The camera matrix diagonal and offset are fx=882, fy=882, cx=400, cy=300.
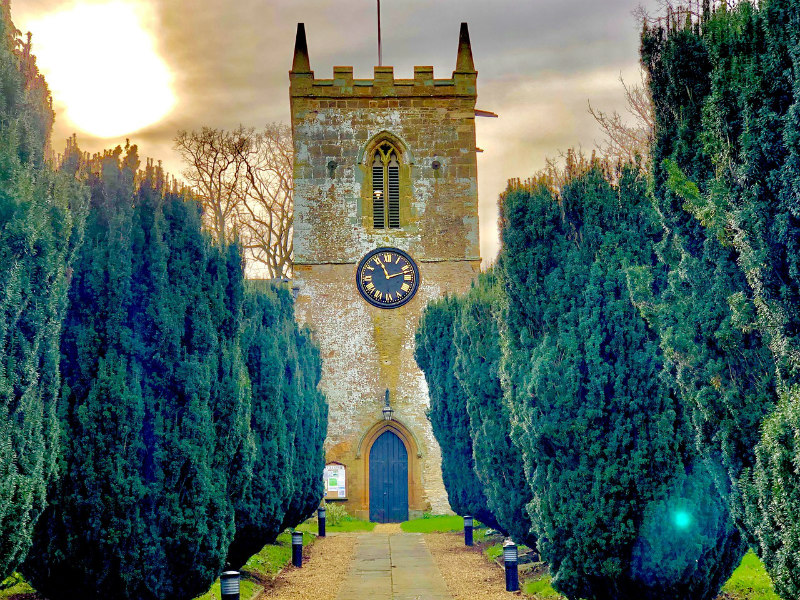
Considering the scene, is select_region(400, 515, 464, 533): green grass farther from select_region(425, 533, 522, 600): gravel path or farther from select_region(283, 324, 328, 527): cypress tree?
select_region(283, 324, 328, 527): cypress tree

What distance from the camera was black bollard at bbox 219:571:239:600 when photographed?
9.45 meters

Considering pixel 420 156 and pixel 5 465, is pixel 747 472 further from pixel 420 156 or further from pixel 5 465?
pixel 420 156

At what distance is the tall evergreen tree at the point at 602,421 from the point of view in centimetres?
831

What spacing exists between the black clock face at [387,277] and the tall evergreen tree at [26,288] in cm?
1777

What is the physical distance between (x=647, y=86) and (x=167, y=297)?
5.29m

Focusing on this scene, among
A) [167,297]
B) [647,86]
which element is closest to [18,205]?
[167,297]

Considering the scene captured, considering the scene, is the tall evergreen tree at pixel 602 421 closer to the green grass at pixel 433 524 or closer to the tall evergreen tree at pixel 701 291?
the tall evergreen tree at pixel 701 291

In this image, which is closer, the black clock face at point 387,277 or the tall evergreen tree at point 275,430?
the tall evergreen tree at point 275,430

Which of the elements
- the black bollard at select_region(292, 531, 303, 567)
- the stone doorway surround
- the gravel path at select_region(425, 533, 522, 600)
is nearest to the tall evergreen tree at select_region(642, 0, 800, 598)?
the gravel path at select_region(425, 533, 522, 600)

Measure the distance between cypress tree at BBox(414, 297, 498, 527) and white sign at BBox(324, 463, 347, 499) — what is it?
6148 millimetres

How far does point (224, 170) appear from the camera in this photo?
1181 inches

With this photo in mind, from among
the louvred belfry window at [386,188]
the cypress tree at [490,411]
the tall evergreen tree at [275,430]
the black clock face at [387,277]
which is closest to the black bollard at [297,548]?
the tall evergreen tree at [275,430]

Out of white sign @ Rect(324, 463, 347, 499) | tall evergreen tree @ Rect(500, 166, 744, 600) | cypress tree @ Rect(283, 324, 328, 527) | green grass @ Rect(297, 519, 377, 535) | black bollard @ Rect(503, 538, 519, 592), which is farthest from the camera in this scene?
white sign @ Rect(324, 463, 347, 499)

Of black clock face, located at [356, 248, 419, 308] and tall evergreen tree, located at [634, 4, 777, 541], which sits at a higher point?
black clock face, located at [356, 248, 419, 308]
